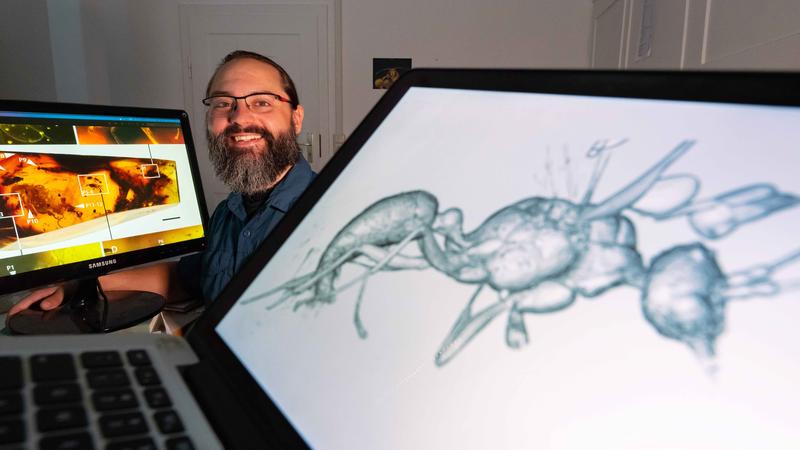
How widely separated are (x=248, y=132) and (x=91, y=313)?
0.47 meters

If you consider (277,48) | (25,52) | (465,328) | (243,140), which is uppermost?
(277,48)

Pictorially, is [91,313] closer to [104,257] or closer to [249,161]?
[104,257]

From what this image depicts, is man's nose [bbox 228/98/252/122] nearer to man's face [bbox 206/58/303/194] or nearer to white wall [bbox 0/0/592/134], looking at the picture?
man's face [bbox 206/58/303/194]

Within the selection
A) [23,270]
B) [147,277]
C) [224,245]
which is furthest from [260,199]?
[23,270]

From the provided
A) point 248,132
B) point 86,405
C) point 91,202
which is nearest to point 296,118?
point 248,132

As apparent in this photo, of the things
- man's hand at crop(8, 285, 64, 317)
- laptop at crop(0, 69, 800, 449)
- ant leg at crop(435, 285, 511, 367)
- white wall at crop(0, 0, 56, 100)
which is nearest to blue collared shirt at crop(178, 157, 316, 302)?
man's hand at crop(8, 285, 64, 317)

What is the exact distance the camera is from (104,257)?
0.71 meters

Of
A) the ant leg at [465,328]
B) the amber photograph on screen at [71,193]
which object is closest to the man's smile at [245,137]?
the amber photograph on screen at [71,193]

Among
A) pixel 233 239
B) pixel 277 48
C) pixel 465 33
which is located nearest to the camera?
pixel 233 239

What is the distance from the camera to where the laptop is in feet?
0.51

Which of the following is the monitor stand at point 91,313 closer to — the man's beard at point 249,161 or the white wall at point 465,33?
the man's beard at point 249,161

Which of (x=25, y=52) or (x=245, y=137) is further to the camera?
(x=25, y=52)

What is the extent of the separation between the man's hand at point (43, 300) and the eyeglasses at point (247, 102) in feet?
1.49

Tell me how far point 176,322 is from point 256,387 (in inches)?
22.2
